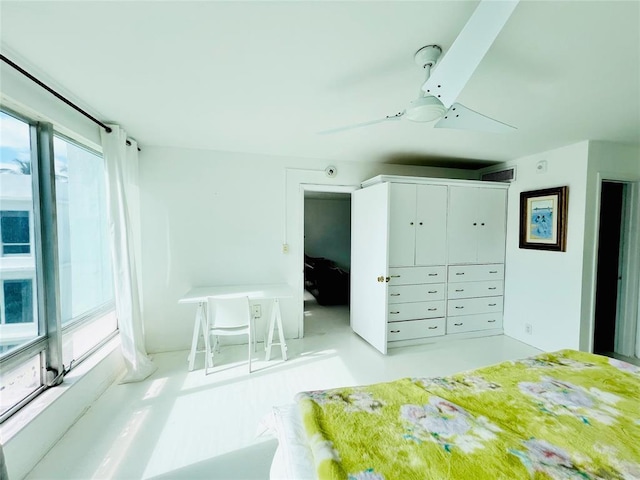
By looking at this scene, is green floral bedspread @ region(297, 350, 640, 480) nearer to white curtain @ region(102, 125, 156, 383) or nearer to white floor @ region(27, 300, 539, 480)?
white floor @ region(27, 300, 539, 480)

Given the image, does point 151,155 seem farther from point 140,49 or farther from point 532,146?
point 532,146

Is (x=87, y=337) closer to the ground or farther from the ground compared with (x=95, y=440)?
farther from the ground

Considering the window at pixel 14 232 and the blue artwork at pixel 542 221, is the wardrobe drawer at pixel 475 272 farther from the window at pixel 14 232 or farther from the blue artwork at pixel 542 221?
the window at pixel 14 232

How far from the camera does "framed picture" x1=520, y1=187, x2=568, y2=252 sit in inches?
112

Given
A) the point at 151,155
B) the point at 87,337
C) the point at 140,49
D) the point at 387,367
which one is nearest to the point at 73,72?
the point at 140,49

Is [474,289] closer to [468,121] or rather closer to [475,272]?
[475,272]

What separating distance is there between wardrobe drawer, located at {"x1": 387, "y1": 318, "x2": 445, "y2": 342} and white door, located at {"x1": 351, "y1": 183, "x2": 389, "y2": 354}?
26cm

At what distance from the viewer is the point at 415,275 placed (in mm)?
3223

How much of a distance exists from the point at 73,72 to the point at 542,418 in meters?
2.96

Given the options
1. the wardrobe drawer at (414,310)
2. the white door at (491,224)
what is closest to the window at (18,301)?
the wardrobe drawer at (414,310)

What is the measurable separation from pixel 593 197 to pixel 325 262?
424 centimetres

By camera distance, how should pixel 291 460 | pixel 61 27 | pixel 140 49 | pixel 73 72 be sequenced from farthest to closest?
pixel 73 72, pixel 140 49, pixel 61 27, pixel 291 460

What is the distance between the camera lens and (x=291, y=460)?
0.88 m

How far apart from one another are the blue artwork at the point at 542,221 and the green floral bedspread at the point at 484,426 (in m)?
2.00
